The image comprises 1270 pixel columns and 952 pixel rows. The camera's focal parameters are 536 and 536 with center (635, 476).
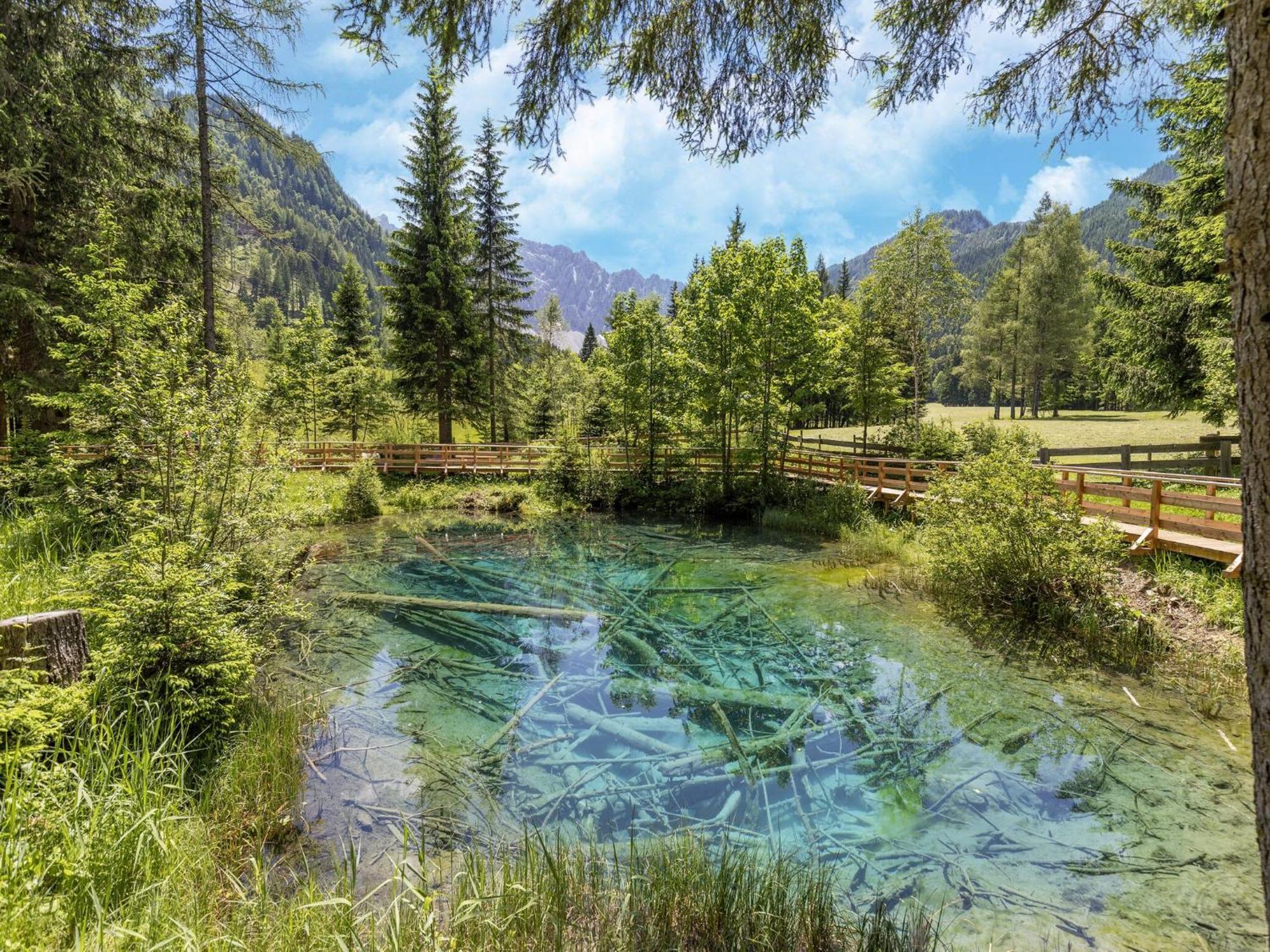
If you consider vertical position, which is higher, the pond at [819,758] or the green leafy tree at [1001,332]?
the green leafy tree at [1001,332]

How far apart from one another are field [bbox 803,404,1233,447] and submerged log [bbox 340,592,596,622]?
22133mm

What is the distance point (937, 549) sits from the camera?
8836 mm

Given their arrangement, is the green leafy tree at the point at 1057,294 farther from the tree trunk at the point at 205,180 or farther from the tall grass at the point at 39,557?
the tall grass at the point at 39,557

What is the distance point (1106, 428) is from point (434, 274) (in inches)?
1328

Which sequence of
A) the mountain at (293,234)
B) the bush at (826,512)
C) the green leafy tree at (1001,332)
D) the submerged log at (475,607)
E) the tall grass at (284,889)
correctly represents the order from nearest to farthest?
the tall grass at (284,889) < the submerged log at (475,607) < the mountain at (293,234) < the bush at (826,512) < the green leafy tree at (1001,332)

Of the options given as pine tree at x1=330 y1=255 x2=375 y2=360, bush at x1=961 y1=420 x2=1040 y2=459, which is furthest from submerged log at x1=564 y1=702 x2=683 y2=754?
pine tree at x1=330 y1=255 x2=375 y2=360

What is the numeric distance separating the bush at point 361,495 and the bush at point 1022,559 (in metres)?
15.4

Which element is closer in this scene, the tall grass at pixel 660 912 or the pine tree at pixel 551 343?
the tall grass at pixel 660 912

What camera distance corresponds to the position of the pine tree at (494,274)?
A: 23.6m

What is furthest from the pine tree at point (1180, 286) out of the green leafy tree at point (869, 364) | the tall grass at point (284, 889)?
the tall grass at point (284, 889)

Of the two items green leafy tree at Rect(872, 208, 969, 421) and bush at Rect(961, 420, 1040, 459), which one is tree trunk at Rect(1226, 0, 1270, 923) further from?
green leafy tree at Rect(872, 208, 969, 421)

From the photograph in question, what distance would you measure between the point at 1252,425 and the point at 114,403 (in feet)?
25.1

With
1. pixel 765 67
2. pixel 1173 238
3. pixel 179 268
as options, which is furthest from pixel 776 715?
pixel 1173 238

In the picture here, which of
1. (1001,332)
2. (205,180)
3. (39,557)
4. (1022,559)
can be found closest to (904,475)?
(1022,559)
